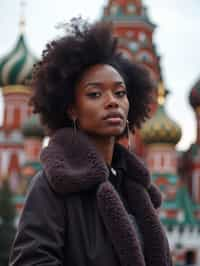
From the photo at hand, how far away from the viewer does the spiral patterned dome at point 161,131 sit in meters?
22.1

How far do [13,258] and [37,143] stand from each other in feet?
70.8

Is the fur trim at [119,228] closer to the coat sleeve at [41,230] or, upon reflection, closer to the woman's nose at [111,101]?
the coat sleeve at [41,230]

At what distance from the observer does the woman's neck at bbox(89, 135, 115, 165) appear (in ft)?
7.38

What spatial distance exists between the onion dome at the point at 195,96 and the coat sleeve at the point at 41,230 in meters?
22.6

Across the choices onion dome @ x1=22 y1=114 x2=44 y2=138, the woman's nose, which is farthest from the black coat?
onion dome @ x1=22 y1=114 x2=44 y2=138

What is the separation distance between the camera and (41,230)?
1.98 meters

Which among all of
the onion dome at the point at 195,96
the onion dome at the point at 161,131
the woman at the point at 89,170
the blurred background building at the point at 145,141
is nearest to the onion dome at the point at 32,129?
the blurred background building at the point at 145,141

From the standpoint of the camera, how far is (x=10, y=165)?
83.0 feet

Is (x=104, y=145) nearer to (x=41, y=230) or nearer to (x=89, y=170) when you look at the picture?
(x=89, y=170)

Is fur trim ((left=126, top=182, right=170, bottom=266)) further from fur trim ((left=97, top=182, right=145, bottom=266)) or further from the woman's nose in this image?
the woman's nose

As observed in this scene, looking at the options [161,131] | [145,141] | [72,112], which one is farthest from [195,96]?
[72,112]

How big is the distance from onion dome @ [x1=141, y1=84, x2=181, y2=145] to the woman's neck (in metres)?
19.8

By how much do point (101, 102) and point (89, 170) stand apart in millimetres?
230

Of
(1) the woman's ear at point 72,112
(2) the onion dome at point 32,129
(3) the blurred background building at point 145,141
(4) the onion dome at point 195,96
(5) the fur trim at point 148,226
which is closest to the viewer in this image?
(5) the fur trim at point 148,226
